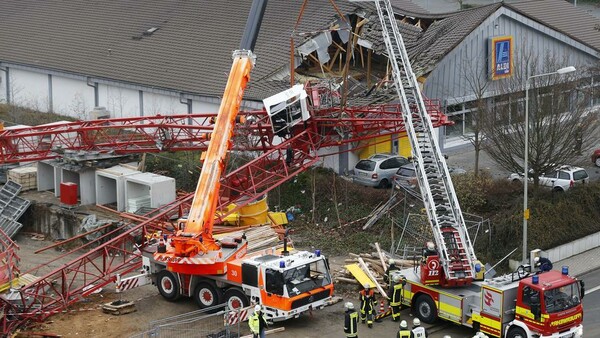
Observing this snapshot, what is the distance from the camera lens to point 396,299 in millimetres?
27734

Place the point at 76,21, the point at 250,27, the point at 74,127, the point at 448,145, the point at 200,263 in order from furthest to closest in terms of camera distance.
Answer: the point at 76,21, the point at 448,145, the point at 74,127, the point at 250,27, the point at 200,263

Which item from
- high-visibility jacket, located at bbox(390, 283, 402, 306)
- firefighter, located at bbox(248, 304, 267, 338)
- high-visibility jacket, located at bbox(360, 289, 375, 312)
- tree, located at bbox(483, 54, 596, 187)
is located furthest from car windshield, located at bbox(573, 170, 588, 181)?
firefighter, located at bbox(248, 304, 267, 338)

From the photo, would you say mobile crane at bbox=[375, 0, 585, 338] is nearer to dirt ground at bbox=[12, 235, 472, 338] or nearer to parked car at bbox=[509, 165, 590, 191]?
dirt ground at bbox=[12, 235, 472, 338]

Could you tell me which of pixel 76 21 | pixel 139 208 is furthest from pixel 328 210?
pixel 76 21

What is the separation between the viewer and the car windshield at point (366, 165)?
129ft

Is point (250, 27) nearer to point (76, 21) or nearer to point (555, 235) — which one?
point (555, 235)

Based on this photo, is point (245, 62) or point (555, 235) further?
point (555, 235)

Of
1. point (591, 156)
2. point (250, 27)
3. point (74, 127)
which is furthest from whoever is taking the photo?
point (591, 156)

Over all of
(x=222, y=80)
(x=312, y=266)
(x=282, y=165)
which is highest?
(x=222, y=80)

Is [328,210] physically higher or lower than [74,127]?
lower

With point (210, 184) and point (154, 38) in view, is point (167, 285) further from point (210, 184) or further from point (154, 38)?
point (154, 38)

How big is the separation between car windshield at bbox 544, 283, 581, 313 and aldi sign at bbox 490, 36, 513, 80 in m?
21.4

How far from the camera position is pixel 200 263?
28.0m

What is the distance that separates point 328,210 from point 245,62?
9.25 meters
